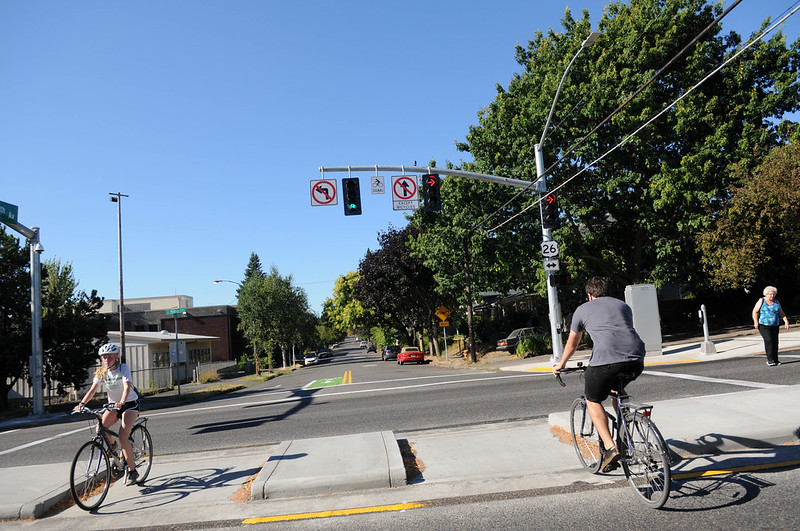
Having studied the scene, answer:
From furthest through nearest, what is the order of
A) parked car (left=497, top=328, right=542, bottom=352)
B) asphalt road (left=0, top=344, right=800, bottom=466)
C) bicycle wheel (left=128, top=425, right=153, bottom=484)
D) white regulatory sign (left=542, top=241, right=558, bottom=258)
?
parked car (left=497, top=328, right=542, bottom=352), white regulatory sign (left=542, top=241, right=558, bottom=258), asphalt road (left=0, top=344, right=800, bottom=466), bicycle wheel (left=128, top=425, right=153, bottom=484)

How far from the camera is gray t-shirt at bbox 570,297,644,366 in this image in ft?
15.8

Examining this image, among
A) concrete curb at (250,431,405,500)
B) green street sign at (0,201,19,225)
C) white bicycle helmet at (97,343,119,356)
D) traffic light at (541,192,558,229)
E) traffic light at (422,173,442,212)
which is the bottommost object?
concrete curb at (250,431,405,500)

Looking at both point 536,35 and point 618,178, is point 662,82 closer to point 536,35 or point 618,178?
point 618,178

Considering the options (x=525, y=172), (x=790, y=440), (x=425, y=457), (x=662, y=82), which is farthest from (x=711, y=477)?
(x=662, y=82)

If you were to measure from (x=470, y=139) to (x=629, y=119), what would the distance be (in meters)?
7.47

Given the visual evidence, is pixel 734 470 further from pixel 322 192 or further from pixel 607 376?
pixel 322 192

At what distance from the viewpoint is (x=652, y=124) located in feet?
78.2

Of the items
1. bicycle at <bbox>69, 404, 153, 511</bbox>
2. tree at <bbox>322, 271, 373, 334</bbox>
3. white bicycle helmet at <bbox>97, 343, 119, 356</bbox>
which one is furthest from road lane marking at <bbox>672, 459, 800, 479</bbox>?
tree at <bbox>322, 271, 373, 334</bbox>

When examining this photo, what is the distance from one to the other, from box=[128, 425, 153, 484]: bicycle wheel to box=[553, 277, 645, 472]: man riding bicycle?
514 cm

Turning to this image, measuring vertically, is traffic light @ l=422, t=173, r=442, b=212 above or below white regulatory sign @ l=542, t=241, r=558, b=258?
above

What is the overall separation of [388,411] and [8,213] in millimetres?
15344

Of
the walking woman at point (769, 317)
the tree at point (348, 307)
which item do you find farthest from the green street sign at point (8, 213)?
the tree at point (348, 307)

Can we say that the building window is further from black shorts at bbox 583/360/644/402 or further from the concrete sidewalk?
black shorts at bbox 583/360/644/402

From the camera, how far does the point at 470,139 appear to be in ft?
90.4
